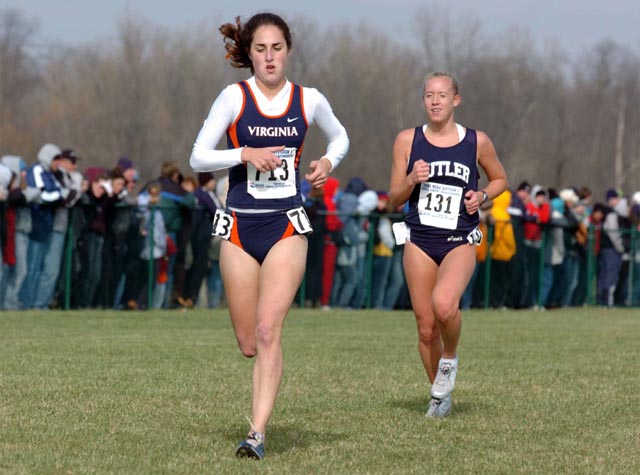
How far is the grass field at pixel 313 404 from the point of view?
7154 mm

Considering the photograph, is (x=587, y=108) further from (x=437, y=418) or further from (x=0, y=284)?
(x=437, y=418)

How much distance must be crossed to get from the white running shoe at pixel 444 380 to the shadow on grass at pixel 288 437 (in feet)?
3.71

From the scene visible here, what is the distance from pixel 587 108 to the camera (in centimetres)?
8988

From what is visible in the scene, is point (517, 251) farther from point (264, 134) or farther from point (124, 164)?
point (264, 134)

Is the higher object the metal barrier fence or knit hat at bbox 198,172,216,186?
knit hat at bbox 198,172,216,186

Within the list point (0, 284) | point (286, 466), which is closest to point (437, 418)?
point (286, 466)

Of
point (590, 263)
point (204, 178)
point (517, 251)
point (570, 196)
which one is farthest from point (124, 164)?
point (570, 196)

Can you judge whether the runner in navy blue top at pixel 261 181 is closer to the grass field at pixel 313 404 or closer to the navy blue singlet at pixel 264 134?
the navy blue singlet at pixel 264 134

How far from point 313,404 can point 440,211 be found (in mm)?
1579

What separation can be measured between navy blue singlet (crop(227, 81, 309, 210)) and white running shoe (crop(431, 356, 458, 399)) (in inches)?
85.0

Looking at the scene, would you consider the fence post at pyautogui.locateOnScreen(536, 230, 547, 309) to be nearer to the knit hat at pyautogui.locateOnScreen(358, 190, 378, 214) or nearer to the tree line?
the knit hat at pyautogui.locateOnScreen(358, 190, 378, 214)

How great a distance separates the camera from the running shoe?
705 centimetres

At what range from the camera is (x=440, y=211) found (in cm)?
925

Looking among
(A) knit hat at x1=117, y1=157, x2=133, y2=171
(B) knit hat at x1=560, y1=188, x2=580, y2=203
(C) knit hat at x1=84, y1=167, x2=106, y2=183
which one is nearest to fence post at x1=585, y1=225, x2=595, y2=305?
(B) knit hat at x1=560, y1=188, x2=580, y2=203
